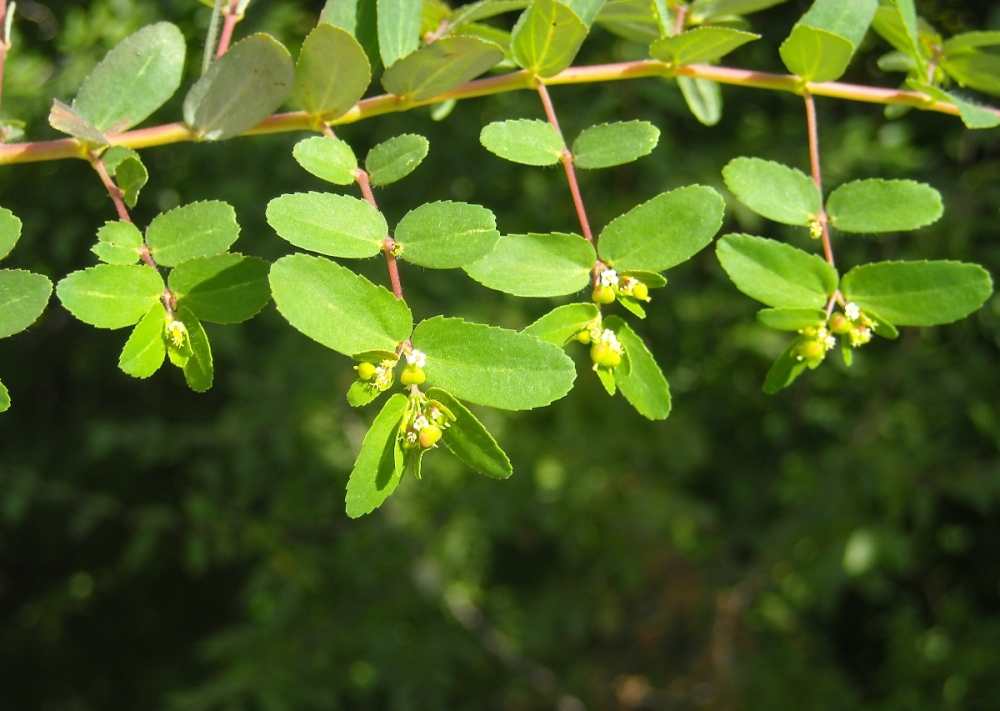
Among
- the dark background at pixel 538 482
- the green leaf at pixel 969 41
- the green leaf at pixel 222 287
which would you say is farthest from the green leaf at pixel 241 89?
the dark background at pixel 538 482

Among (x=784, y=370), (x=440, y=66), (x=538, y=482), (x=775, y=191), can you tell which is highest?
(x=440, y=66)

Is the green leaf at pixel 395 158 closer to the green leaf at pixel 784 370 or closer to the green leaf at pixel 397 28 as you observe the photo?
the green leaf at pixel 397 28

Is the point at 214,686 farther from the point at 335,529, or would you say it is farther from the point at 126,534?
the point at 126,534

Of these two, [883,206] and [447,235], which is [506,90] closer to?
[447,235]

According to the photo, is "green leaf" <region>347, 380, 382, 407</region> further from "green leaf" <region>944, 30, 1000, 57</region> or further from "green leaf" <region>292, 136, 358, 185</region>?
"green leaf" <region>944, 30, 1000, 57</region>

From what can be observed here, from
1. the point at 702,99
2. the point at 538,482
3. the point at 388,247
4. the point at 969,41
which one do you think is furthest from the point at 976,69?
the point at 538,482

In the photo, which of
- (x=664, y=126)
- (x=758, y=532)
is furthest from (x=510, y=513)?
(x=664, y=126)
